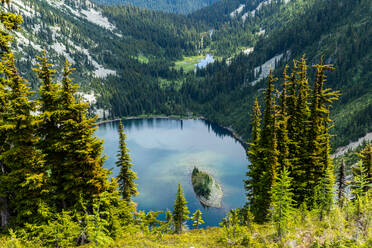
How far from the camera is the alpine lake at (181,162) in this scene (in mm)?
91375

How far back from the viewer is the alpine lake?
91.4 metres

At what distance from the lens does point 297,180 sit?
3716 centimetres

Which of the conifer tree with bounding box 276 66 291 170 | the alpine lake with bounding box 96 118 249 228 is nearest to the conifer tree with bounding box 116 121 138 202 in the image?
the conifer tree with bounding box 276 66 291 170

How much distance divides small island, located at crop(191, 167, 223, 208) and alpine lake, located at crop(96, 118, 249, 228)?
1922mm

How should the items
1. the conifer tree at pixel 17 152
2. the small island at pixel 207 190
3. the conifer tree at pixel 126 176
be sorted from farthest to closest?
the small island at pixel 207 190 < the conifer tree at pixel 126 176 < the conifer tree at pixel 17 152

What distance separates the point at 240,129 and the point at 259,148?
144748mm

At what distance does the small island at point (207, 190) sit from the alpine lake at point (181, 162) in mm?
1922

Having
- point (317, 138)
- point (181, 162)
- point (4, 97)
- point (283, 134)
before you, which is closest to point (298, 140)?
point (317, 138)

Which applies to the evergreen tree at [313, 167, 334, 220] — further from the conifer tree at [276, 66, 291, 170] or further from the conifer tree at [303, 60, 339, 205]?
the conifer tree at [276, 66, 291, 170]

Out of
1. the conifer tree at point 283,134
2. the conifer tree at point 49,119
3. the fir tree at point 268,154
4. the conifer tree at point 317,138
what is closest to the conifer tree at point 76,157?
the conifer tree at point 49,119

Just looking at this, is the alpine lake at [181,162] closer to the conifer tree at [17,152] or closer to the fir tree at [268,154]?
the fir tree at [268,154]

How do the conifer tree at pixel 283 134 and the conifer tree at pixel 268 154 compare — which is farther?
the conifer tree at pixel 268 154

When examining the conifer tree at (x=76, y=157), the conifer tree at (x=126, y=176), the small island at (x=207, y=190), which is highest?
the conifer tree at (x=76, y=157)

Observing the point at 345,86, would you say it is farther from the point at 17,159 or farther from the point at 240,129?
the point at 17,159
